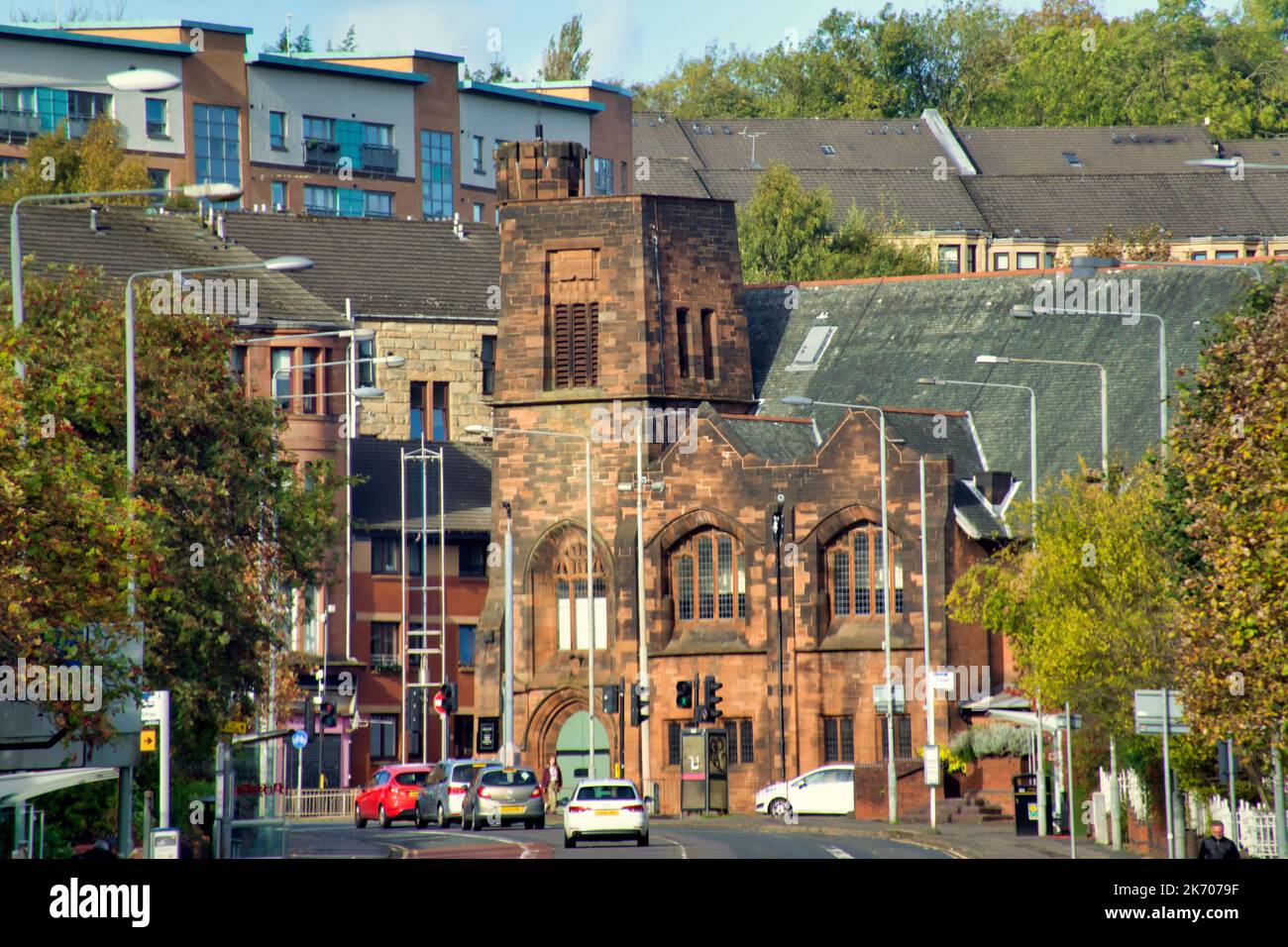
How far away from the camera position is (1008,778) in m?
64.4

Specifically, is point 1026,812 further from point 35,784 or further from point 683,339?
point 35,784

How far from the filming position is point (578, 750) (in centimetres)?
7481

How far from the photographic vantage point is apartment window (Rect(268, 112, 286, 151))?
113500mm

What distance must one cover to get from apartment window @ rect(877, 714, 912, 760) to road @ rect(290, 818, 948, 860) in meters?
10.0

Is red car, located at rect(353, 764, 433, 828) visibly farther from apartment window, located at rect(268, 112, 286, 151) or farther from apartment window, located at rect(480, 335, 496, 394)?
apartment window, located at rect(268, 112, 286, 151)

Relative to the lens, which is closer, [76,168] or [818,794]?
[818,794]

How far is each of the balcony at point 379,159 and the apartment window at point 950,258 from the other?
2646 cm

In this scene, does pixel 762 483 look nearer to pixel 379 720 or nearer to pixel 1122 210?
pixel 379 720

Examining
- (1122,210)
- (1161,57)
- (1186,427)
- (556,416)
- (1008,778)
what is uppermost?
(1161,57)

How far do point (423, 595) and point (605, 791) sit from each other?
134ft

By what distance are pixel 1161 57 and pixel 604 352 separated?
7687cm

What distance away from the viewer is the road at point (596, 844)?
41.3 meters

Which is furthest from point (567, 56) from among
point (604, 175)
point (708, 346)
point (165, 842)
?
point (165, 842)
